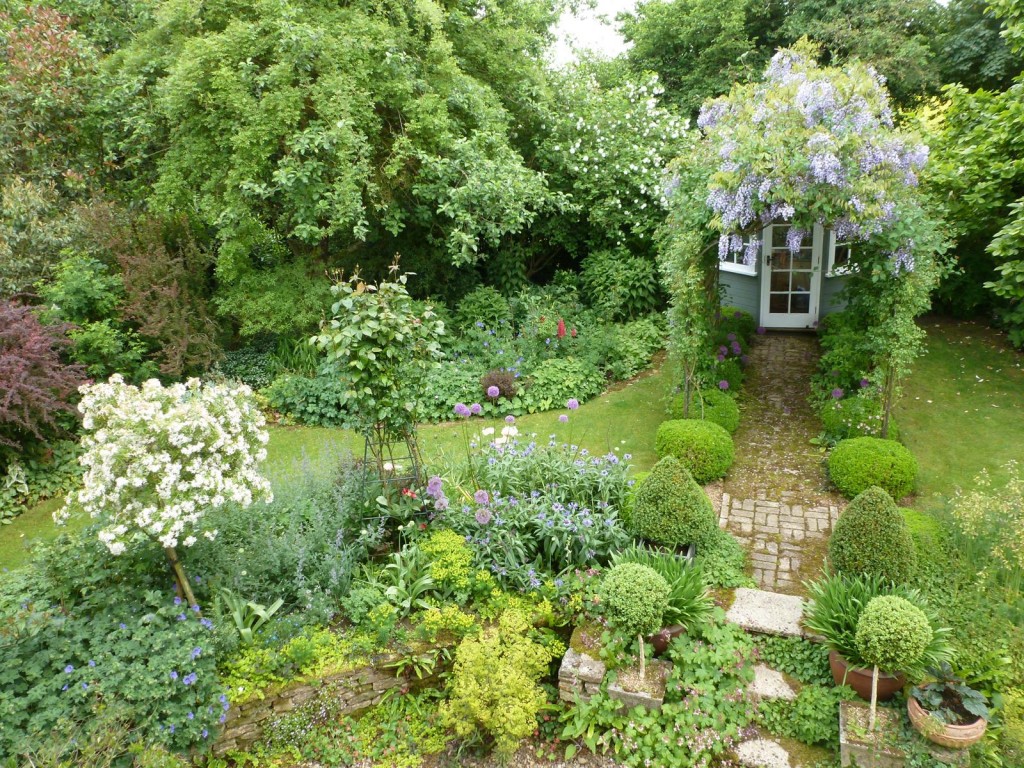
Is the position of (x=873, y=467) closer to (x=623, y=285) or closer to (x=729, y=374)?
(x=729, y=374)

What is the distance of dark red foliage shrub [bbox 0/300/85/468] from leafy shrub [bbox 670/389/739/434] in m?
6.31

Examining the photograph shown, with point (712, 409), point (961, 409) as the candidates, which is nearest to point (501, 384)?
point (712, 409)

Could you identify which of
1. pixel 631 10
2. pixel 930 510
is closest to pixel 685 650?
pixel 930 510

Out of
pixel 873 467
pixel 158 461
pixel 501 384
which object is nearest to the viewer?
pixel 158 461

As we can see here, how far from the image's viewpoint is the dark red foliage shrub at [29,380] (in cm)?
654

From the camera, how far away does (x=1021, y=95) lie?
27.0 ft

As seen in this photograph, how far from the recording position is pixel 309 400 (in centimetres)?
901

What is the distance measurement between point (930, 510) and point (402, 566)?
453 centimetres

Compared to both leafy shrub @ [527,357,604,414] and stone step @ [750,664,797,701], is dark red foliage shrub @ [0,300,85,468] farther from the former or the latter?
stone step @ [750,664,797,701]

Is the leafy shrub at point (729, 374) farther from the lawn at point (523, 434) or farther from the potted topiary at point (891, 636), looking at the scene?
the potted topiary at point (891, 636)

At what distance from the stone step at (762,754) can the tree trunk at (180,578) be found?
3417 millimetres

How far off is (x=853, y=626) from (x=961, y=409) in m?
5.33

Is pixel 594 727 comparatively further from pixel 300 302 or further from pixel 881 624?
pixel 300 302

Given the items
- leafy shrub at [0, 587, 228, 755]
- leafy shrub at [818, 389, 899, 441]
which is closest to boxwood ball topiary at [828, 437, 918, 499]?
leafy shrub at [818, 389, 899, 441]
